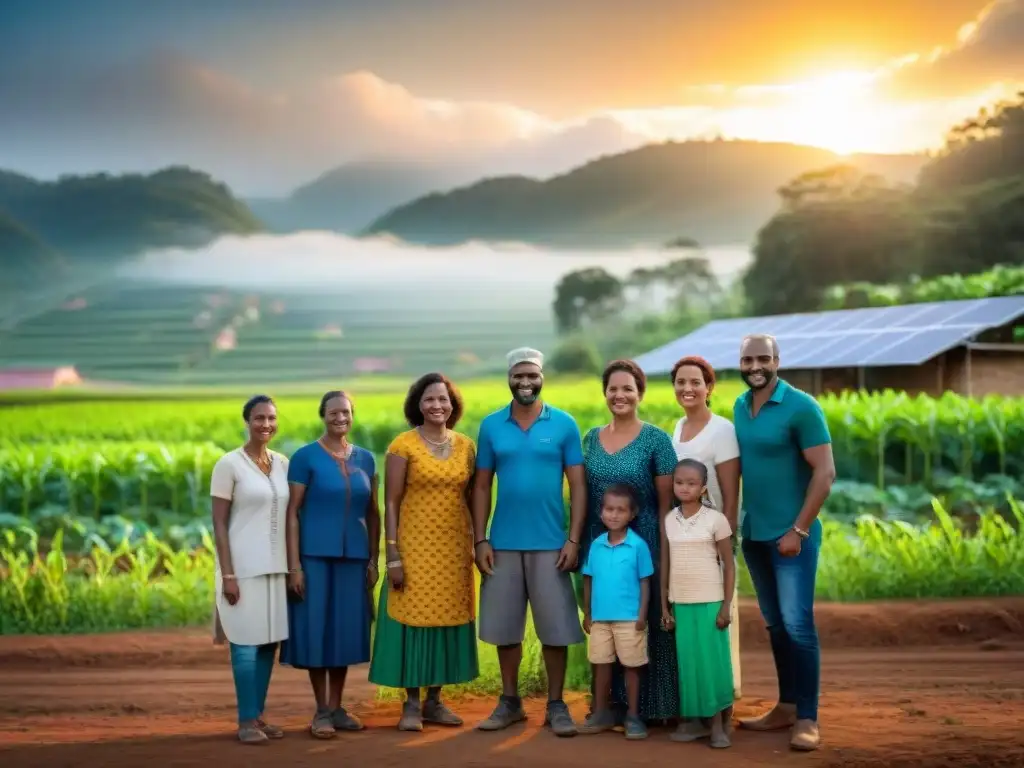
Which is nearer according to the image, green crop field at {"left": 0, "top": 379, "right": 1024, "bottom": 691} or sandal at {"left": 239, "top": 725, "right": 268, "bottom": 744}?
sandal at {"left": 239, "top": 725, "right": 268, "bottom": 744}

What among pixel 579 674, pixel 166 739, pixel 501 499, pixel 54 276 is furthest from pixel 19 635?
pixel 54 276

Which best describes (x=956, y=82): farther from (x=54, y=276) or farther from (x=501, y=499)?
(x=501, y=499)

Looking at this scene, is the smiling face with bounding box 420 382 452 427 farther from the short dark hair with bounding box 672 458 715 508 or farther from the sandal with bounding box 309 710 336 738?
the sandal with bounding box 309 710 336 738

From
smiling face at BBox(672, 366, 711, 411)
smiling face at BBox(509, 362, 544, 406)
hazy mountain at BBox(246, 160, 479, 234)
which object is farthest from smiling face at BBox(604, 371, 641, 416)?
hazy mountain at BBox(246, 160, 479, 234)

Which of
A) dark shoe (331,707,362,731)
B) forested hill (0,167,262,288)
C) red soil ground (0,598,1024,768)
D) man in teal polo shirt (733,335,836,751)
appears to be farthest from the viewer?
forested hill (0,167,262,288)

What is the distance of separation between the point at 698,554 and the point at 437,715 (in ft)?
3.82

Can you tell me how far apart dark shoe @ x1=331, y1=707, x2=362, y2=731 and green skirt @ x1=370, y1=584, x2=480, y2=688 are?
0.58 feet

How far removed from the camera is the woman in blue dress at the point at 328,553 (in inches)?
178

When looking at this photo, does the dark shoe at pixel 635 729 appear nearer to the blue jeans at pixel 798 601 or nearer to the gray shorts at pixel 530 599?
the gray shorts at pixel 530 599

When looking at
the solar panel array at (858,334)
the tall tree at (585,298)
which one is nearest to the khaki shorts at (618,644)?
the solar panel array at (858,334)

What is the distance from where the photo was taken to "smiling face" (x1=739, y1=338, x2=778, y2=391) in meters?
4.34

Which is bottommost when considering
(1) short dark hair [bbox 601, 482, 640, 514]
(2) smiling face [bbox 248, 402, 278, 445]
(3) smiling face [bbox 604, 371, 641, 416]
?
(1) short dark hair [bbox 601, 482, 640, 514]

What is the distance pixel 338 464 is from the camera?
4.56 m

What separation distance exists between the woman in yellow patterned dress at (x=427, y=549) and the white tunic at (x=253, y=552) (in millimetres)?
383
